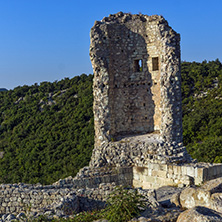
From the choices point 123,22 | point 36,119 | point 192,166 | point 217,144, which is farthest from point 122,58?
point 36,119

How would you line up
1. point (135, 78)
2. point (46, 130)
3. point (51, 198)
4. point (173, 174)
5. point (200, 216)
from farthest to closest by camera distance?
point (46, 130) → point (135, 78) → point (173, 174) → point (51, 198) → point (200, 216)

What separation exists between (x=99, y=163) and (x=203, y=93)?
20483 millimetres

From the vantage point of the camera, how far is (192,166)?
376 inches

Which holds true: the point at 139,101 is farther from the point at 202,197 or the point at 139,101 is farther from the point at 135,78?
the point at 202,197

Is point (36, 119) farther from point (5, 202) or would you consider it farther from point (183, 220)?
point (183, 220)

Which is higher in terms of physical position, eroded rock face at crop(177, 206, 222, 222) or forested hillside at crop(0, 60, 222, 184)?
forested hillside at crop(0, 60, 222, 184)

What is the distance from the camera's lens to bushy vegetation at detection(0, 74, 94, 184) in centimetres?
2175

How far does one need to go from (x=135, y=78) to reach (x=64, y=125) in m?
15.7

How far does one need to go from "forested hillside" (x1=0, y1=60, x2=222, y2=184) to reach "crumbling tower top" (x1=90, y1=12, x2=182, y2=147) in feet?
22.7

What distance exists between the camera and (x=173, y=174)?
953cm

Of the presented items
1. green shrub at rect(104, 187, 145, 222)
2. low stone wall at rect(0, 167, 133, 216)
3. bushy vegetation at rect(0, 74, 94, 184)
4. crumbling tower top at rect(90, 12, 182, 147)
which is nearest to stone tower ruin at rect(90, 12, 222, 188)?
crumbling tower top at rect(90, 12, 182, 147)

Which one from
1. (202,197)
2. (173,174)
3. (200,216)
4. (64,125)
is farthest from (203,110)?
(200,216)

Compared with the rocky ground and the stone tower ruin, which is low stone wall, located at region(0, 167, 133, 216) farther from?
the stone tower ruin

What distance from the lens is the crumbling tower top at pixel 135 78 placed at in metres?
10.9
